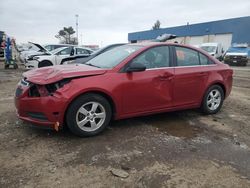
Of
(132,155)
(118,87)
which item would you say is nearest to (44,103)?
(118,87)

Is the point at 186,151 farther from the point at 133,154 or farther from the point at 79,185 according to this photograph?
the point at 79,185

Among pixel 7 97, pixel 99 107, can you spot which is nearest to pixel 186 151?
pixel 99 107

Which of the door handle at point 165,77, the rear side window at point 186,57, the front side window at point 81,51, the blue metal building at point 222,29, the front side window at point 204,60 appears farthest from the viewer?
the blue metal building at point 222,29

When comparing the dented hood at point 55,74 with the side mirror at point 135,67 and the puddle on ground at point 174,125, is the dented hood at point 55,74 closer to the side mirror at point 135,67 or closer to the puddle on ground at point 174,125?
the side mirror at point 135,67

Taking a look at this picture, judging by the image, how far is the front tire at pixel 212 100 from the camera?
539 cm

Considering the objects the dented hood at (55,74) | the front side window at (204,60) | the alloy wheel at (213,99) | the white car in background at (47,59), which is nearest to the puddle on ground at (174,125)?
the alloy wheel at (213,99)

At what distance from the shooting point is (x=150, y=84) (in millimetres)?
4434

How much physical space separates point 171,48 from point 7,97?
4.75 metres

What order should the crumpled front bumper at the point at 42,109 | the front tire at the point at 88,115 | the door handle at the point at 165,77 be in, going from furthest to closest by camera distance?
the door handle at the point at 165,77 → the front tire at the point at 88,115 → the crumpled front bumper at the point at 42,109

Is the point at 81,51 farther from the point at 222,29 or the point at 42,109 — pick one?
the point at 222,29

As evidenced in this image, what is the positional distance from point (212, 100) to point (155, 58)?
5.93 feet

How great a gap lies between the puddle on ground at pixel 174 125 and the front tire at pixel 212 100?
65 cm

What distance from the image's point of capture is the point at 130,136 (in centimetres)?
415

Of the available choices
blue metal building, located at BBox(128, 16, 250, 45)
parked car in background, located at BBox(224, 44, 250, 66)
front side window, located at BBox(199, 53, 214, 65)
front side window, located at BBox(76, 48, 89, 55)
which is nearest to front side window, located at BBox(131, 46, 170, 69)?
front side window, located at BBox(199, 53, 214, 65)
